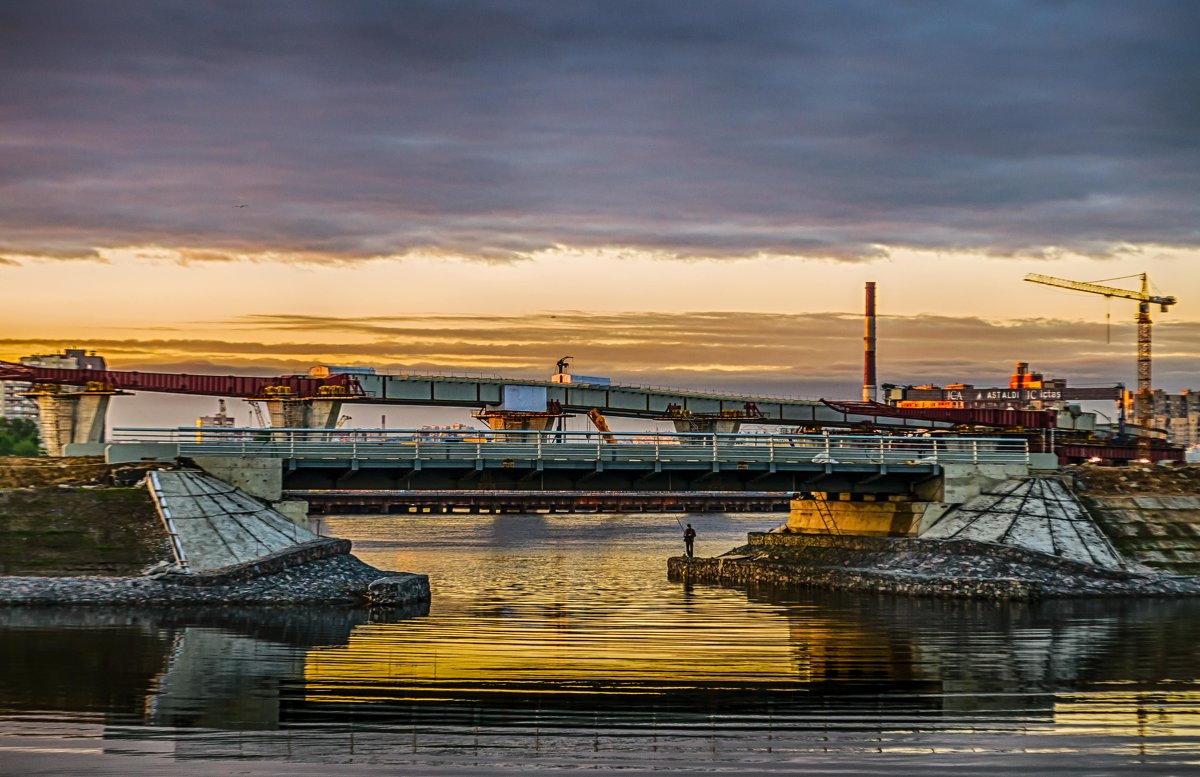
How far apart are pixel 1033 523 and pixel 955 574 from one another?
6.19 meters

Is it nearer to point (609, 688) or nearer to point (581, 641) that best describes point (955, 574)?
point (581, 641)

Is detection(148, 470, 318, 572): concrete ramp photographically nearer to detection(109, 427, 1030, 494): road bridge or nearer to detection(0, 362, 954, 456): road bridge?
detection(109, 427, 1030, 494): road bridge

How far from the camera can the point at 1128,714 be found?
3288 centimetres

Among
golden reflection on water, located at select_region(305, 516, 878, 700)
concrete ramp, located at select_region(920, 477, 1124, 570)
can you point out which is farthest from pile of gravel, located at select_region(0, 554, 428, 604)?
concrete ramp, located at select_region(920, 477, 1124, 570)

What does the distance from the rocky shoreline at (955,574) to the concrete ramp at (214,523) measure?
24.3m

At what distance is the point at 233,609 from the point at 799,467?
91.4 feet

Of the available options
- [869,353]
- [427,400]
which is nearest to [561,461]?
[427,400]

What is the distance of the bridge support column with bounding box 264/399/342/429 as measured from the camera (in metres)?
115

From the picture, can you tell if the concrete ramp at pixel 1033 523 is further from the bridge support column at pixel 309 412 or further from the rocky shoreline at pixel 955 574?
the bridge support column at pixel 309 412

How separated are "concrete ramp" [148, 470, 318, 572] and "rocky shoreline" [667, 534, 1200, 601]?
24313mm

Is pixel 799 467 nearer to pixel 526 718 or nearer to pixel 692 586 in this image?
pixel 692 586

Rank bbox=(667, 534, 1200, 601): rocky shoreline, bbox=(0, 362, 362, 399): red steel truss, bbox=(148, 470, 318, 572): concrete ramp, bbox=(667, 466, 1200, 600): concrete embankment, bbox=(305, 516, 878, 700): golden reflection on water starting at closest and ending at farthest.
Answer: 1. bbox=(305, 516, 878, 700): golden reflection on water
2. bbox=(148, 470, 318, 572): concrete ramp
3. bbox=(667, 534, 1200, 601): rocky shoreline
4. bbox=(667, 466, 1200, 600): concrete embankment
5. bbox=(0, 362, 362, 399): red steel truss

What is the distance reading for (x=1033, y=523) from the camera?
68.6 m

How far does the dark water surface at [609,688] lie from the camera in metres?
28.1
